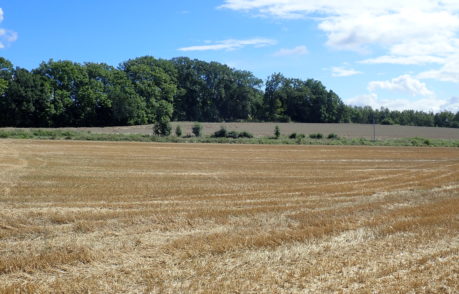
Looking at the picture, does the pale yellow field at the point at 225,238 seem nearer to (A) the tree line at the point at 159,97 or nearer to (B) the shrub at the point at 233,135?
(B) the shrub at the point at 233,135

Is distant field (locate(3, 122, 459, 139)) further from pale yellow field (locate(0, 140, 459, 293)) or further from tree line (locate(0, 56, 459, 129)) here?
pale yellow field (locate(0, 140, 459, 293))

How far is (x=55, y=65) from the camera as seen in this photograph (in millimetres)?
95375

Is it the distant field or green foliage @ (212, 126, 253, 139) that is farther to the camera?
the distant field

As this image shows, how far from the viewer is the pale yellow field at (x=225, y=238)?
21.3ft

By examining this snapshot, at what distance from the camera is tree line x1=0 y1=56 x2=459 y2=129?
9056 cm

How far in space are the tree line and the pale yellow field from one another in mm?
59265

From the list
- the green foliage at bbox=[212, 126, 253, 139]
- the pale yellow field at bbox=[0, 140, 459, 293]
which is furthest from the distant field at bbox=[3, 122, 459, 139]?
the pale yellow field at bbox=[0, 140, 459, 293]

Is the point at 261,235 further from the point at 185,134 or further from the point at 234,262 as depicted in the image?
the point at 185,134

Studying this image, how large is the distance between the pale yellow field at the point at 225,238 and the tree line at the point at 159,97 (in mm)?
59265

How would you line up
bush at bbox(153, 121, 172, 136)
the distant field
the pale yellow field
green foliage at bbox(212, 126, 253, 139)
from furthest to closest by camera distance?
the distant field
bush at bbox(153, 121, 172, 136)
green foliage at bbox(212, 126, 253, 139)
the pale yellow field

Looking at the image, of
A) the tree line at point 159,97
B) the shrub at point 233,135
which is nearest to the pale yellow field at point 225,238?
the shrub at point 233,135

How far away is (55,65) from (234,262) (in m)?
98.7

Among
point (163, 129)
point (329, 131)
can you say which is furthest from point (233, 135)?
point (329, 131)

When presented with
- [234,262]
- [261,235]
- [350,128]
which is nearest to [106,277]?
[234,262]
